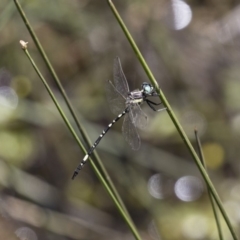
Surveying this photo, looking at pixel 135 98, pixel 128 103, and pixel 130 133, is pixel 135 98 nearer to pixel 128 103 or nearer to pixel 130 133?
pixel 128 103

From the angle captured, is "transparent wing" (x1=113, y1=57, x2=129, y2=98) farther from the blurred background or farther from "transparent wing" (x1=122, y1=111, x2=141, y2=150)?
the blurred background

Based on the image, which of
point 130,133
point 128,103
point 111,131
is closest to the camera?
point 130,133

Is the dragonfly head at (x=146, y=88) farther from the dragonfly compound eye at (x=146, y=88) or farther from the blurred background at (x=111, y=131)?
the blurred background at (x=111, y=131)

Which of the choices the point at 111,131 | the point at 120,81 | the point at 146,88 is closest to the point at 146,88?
the point at 146,88

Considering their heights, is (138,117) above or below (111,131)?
below

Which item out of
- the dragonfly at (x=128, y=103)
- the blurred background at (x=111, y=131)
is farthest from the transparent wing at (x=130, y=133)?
the blurred background at (x=111, y=131)

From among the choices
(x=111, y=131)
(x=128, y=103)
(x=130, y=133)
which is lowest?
(x=130, y=133)

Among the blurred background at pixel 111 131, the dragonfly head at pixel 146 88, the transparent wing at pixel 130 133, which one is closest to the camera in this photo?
the transparent wing at pixel 130 133

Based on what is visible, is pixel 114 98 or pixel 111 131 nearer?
pixel 114 98
